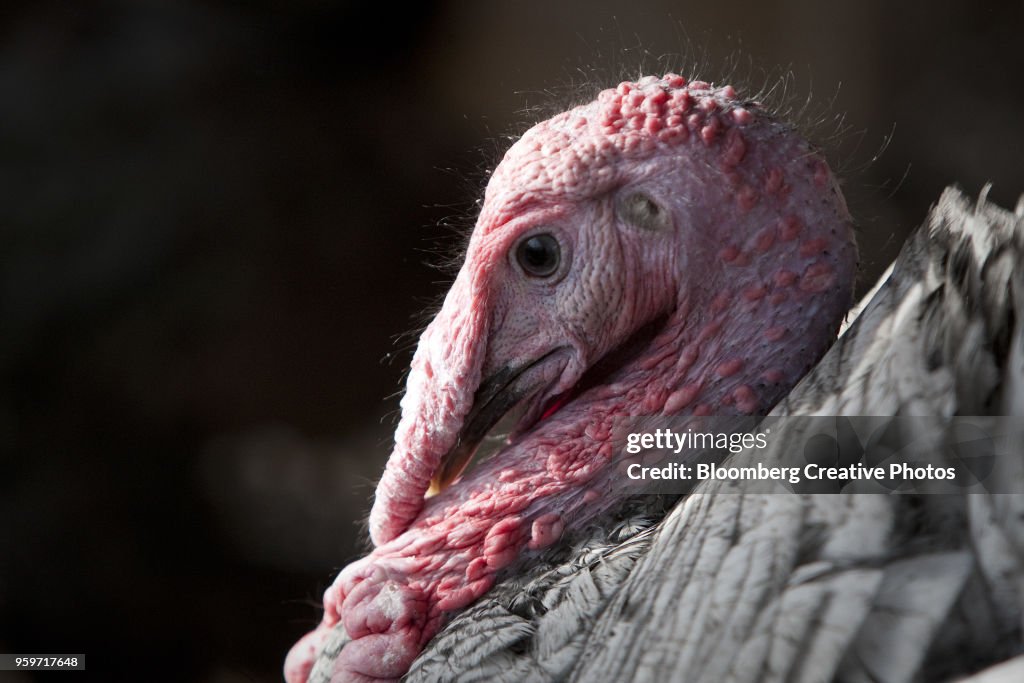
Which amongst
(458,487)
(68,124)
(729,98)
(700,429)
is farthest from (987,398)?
(68,124)

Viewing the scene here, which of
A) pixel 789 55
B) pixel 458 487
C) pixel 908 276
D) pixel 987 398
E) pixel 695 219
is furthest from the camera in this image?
pixel 789 55

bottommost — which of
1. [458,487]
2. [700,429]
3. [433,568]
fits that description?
[433,568]

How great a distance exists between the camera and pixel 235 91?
3.62m

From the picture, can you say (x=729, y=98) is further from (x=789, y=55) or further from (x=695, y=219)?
(x=789, y=55)

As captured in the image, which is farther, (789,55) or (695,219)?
(789,55)

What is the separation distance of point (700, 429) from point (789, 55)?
2.88m

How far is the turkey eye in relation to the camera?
1.51 metres

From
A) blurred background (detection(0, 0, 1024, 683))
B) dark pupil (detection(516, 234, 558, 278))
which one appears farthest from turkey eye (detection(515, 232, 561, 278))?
blurred background (detection(0, 0, 1024, 683))

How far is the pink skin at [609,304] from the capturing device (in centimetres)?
145

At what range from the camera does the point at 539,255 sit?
1.51m

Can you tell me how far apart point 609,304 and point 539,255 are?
14cm

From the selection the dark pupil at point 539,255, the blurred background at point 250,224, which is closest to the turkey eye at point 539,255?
the dark pupil at point 539,255

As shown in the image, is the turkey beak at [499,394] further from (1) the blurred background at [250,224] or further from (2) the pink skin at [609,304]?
(1) the blurred background at [250,224]

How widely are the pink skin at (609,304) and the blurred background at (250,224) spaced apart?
1927mm
